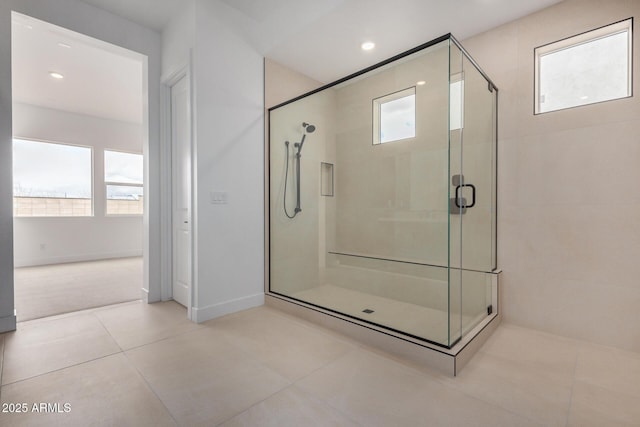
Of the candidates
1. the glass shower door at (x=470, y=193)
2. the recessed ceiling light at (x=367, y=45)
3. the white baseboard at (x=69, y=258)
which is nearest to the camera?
the glass shower door at (x=470, y=193)

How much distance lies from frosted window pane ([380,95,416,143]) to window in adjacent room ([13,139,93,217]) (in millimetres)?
5950

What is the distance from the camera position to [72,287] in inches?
140

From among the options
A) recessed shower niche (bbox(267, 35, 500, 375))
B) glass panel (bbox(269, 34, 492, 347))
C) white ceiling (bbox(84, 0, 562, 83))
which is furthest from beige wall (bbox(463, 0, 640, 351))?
glass panel (bbox(269, 34, 492, 347))

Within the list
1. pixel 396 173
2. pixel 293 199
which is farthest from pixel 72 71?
pixel 396 173

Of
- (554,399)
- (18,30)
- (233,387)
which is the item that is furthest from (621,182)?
(18,30)

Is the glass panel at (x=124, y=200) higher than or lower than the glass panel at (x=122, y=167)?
lower

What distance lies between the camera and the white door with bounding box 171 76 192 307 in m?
2.87

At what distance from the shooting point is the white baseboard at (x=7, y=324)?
221cm

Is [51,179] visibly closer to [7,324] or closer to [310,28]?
[7,324]

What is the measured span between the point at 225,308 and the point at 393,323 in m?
1.49

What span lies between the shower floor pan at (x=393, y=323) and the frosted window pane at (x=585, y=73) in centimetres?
144

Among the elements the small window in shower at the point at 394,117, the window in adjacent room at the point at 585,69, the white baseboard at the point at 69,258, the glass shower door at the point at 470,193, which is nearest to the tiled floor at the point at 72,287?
the white baseboard at the point at 69,258

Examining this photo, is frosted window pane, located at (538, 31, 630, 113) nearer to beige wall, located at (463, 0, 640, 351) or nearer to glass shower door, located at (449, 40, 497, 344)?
beige wall, located at (463, 0, 640, 351)

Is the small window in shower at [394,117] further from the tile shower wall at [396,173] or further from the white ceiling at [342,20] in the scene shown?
the white ceiling at [342,20]
